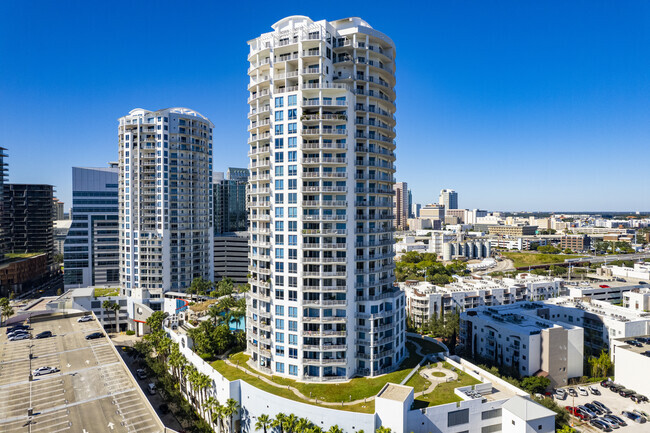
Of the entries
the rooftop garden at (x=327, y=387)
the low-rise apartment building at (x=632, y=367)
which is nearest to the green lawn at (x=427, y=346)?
the rooftop garden at (x=327, y=387)

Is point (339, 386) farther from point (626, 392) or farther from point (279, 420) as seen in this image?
point (626, 392)

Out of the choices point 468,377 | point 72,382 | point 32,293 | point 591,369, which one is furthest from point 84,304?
point 591,369

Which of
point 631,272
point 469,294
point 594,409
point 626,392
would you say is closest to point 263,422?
point 594,409

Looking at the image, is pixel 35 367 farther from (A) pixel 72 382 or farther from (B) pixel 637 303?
(B) pixel 637 303

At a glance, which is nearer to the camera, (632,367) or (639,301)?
(632,367)

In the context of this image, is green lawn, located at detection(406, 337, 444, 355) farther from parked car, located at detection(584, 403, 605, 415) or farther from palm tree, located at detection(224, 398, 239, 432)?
palm tree, located at detection(224, 398, 239, 432)

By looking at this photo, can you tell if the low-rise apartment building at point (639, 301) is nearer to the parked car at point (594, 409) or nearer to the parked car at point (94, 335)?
the parked car at point (594, 409)
